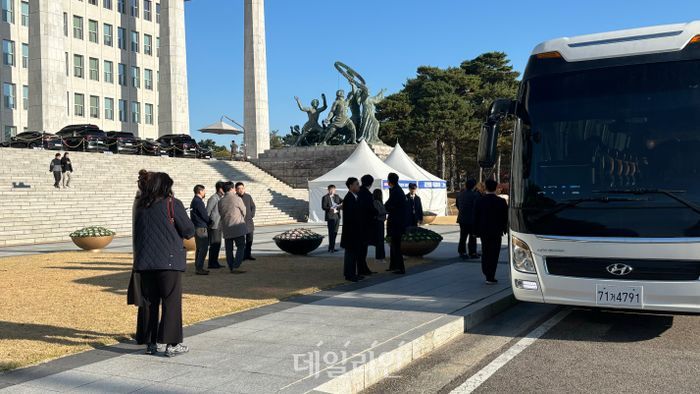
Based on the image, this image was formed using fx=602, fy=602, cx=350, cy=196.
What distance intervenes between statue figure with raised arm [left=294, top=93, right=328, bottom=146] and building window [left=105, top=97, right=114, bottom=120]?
25.5 metres

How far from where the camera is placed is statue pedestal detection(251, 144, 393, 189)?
3925cm

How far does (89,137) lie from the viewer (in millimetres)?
33875

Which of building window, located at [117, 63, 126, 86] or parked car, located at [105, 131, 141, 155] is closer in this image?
parked car, located at [105, 131, 141, 155]

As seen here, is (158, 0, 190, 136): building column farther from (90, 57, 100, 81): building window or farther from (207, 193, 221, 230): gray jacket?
(207, 193, 221, 230): gray jacket

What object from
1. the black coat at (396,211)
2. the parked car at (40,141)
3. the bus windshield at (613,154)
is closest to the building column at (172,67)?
the parked car at (40,141)

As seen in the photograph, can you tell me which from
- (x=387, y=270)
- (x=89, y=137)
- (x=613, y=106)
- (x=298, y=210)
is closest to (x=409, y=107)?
(x=298, y=210)

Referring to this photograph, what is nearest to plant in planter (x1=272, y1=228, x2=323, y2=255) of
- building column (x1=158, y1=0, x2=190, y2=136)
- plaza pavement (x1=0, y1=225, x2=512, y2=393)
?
plaza pavement (x1=0, y1=225, x2=512, y2=393)

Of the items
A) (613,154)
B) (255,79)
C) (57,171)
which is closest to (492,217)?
(613,154)

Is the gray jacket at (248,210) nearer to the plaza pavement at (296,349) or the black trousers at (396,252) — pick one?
the black trousers at (396,252)

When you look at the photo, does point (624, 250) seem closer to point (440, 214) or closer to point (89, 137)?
point (440, 214)

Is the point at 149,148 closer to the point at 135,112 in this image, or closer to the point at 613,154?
the point at 135,112

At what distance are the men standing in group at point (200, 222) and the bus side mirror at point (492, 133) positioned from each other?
200 inches

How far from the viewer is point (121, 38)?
60.3m

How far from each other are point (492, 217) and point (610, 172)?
3449 mm
